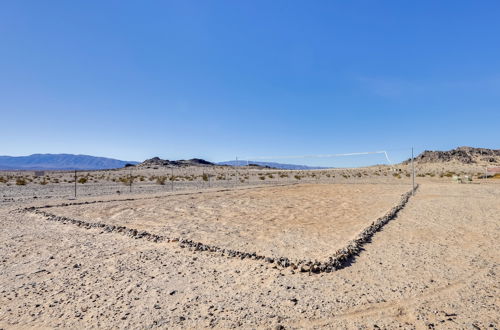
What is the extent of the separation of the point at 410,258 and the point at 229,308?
4.41 m

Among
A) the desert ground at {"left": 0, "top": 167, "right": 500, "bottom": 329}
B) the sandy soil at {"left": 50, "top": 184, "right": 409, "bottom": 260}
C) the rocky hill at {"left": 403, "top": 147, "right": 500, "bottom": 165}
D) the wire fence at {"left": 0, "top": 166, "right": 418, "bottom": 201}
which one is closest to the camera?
the desert ground at {"left": 0, "top": 167, "right": 500, "bottom": 329}

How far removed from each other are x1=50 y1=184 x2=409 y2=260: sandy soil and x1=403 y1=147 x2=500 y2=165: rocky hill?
90423 millimetres

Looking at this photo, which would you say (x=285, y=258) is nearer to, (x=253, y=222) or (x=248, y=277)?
(x=248, y=277)

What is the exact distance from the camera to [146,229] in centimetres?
1064

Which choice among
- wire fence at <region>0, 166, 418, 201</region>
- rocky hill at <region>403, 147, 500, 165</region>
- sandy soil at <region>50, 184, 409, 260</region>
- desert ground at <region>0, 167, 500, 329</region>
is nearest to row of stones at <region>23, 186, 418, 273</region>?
desert ground at <region>0, 167, 500, 329</region>

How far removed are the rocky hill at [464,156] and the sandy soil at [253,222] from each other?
90.4 metres

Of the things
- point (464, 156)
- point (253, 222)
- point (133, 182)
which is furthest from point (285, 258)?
point (464, 156)

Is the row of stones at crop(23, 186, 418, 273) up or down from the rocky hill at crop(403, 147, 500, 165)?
down

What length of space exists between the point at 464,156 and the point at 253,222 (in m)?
102

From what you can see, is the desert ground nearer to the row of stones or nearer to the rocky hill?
the row of stones

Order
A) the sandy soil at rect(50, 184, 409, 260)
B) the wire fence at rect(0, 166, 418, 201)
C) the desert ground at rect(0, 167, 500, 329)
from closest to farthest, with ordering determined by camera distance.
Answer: the desert ground at rect(0, 167, 500, 329)
the sandy soil at rect(50, 184, 409, 260)
the wire fence at rect(0, 166, 418, 201)

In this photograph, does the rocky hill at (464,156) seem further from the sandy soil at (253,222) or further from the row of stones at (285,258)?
the row of stones at (285,258)

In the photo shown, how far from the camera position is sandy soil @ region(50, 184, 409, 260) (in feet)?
27.8

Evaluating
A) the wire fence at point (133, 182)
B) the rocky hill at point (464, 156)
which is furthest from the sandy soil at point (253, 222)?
the rocky hill at point (464, 156)
